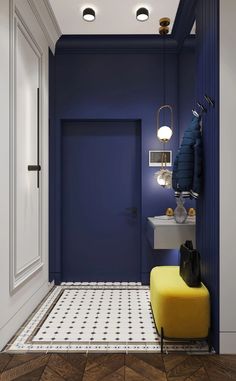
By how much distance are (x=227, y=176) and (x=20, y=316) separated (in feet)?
6.98

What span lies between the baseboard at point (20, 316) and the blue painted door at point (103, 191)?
738mm

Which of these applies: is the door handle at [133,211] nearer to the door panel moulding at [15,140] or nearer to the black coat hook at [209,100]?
the door panel moulding at [15,140]

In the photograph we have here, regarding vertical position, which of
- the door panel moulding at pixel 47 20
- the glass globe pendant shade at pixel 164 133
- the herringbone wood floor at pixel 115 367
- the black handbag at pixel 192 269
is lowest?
the herringbone wood floor at pixel 115 367

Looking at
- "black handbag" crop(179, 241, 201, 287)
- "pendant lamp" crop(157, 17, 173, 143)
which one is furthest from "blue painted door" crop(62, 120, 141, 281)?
"black handbag" crop(179, 241, 201, 287)

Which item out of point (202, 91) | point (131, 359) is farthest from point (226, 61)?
point (131, 359)

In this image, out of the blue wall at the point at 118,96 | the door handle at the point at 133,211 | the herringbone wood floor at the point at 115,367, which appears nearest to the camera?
the herringbone wood floor at the point at 115,367

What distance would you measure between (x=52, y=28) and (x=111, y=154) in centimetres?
164

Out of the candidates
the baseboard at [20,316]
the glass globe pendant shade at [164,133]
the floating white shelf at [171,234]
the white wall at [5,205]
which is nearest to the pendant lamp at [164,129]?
the glass globe pendant shade at [164,133]

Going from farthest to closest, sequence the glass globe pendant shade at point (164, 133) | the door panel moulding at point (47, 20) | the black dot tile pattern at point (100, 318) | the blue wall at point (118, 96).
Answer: the blue wall at point (118, 96) < the glass globe pendant shade at point (164, 133) < the door panel moulding at point (47, 20) < the black dot tile pattern at point (100, 318)

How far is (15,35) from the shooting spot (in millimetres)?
2732

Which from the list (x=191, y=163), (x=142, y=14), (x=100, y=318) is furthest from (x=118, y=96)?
(x=100, y=318)

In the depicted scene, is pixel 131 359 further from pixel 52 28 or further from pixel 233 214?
pixel 52 28

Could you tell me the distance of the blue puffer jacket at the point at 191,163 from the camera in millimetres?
2676

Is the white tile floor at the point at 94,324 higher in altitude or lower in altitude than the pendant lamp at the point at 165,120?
lower
